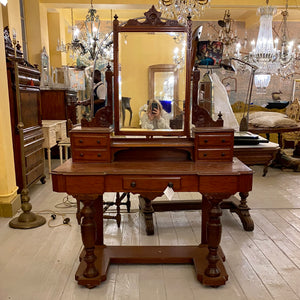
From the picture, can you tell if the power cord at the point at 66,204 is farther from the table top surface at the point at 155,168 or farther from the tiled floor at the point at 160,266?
the table top surface at the point at 155,168

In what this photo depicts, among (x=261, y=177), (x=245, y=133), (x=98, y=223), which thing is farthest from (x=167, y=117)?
(x=261, y=177)

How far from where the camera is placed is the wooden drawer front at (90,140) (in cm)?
237

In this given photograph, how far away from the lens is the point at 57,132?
19.8 ft

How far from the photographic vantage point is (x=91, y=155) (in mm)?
2398

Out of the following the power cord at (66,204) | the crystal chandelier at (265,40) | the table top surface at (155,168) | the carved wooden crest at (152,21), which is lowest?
the power cord at (66,204)

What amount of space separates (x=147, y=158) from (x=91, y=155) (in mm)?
422

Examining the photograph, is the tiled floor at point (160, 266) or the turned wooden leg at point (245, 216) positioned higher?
the turned wooden leg at point (245, 216)

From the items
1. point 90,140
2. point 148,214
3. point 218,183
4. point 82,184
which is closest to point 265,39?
point 148,214

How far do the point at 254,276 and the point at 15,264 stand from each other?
195cm

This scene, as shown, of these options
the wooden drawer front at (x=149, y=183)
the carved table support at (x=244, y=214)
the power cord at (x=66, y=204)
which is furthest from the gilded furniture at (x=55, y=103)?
the wooden drawer front at (x=149, y=183)

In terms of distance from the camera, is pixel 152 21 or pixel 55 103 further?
pixel 55 103

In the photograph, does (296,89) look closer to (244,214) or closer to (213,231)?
(244,214)

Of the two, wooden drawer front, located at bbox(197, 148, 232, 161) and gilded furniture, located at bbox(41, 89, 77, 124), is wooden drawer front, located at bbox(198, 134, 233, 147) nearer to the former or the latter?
wooden drawer front, located at bbox(197, 148, 232, 161)

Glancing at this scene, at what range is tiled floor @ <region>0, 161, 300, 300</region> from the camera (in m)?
2.34
